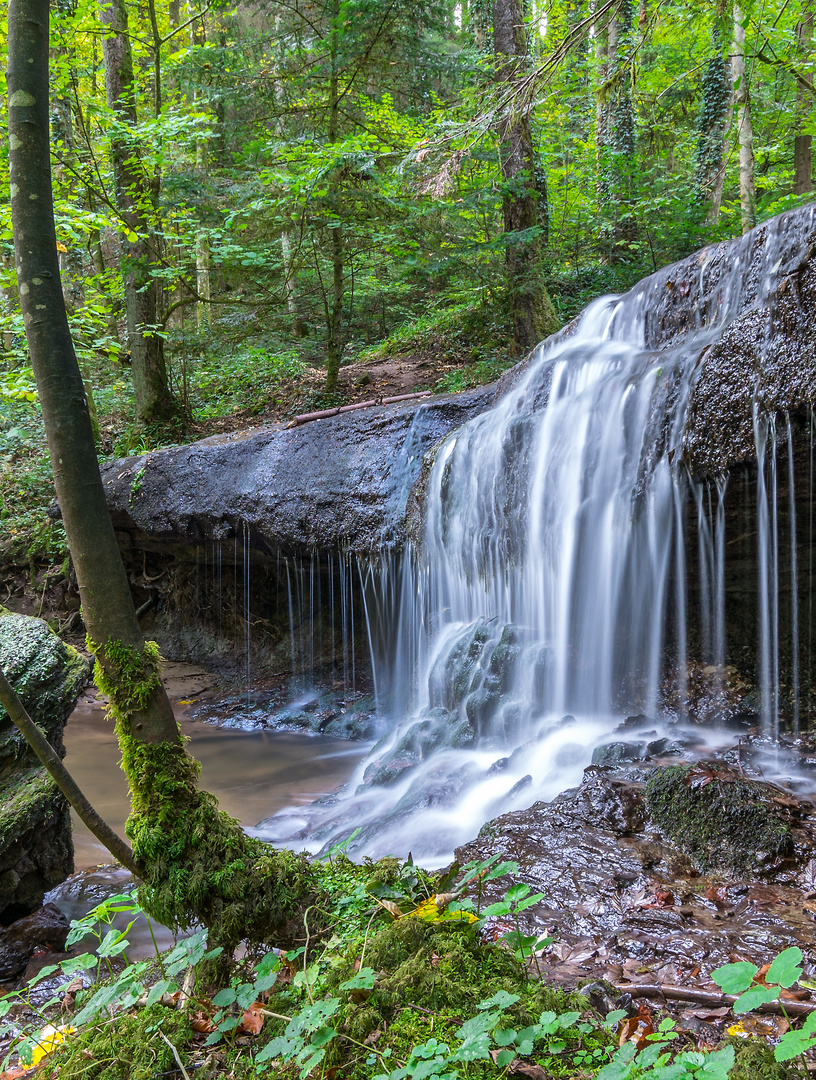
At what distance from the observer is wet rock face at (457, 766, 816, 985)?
8.01 feet

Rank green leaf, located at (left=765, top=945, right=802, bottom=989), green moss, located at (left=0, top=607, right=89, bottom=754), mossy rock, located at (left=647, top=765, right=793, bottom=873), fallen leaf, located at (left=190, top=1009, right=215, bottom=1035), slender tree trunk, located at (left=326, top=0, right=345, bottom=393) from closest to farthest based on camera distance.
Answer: green leaf, located at (left=765, top=945, right=802, bottom=989), fallen leaf, located at (left=190, top=1009, right=215, bottom=1035), mossy rock, located at (left=647, top=765, right=793, bottom=873), green moss, located at (left=0, top=607, right=89, bottom=754), slender tree trunk, located at (left=326, top=0, right=345, bottom=393)

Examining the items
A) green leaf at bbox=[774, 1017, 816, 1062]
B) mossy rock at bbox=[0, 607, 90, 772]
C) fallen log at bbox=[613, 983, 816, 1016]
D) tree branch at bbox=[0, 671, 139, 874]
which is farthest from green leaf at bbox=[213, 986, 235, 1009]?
mossy rock at bbox=[0, 607, 90, 772]

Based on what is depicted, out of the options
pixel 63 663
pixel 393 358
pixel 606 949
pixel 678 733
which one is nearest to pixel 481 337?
pixel 393 358

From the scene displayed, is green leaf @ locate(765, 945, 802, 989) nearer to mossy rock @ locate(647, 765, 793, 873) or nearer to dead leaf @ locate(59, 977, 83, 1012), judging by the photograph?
mossy rock @ locate(647, 765, 793, 873)

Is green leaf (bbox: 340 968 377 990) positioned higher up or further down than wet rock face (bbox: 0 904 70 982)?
higher up

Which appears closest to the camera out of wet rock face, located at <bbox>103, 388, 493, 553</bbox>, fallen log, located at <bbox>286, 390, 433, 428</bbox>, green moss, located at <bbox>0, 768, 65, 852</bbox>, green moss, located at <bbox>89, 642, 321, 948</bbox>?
green moss, located at <bbox>89, 642, 321, 948</bbox>

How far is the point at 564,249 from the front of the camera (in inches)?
449

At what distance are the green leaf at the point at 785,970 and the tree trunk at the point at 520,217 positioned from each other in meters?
9.13

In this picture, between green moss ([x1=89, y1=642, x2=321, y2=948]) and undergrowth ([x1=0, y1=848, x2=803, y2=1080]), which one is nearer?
undergrowth ([x1=0, y1=848, x2=803, y2=1080])

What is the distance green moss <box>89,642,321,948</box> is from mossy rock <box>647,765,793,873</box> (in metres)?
2.09

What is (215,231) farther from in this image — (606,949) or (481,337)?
(606,949)

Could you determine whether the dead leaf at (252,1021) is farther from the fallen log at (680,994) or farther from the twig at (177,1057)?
the fallen log at (680,994)

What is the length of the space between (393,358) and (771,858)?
1077 centimetres

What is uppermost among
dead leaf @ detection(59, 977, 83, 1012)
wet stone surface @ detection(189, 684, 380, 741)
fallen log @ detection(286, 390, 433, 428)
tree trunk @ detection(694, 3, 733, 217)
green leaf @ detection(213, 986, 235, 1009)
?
tree trunk @ detection(694, 3, 733, 217)
